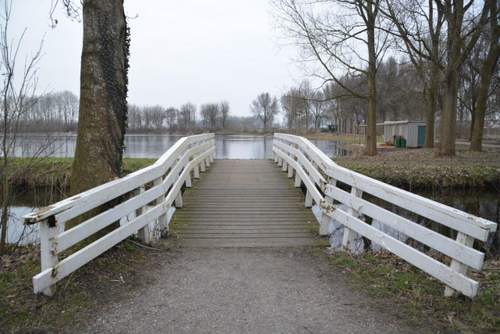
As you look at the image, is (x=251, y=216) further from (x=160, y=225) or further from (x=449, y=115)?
(x=449, y=115)

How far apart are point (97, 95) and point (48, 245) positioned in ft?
6.87

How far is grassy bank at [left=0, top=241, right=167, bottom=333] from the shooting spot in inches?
103

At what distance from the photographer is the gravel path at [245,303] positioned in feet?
8.75

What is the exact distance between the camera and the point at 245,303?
3.05m

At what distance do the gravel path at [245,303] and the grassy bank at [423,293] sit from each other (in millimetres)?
177

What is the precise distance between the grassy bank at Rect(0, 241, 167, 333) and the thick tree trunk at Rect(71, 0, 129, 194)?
3.23 feet

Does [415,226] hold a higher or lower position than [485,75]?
lower

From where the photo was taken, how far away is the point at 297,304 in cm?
304

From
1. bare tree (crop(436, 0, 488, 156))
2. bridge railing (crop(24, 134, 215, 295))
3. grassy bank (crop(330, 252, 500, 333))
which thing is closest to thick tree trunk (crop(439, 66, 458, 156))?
bare tree (crop(436, 0, 488, 156))

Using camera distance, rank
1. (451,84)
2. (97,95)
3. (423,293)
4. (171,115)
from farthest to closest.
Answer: (171,115) → (451,84) → (97,95) → (423,293)

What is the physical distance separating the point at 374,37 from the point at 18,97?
53.2ft

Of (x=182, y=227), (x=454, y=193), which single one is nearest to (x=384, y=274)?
(x=182, y=227)

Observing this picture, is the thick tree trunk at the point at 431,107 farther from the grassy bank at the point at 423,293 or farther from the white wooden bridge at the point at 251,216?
the grassy bank at the point at 423,293

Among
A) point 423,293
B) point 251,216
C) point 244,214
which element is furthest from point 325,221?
point 423,293
